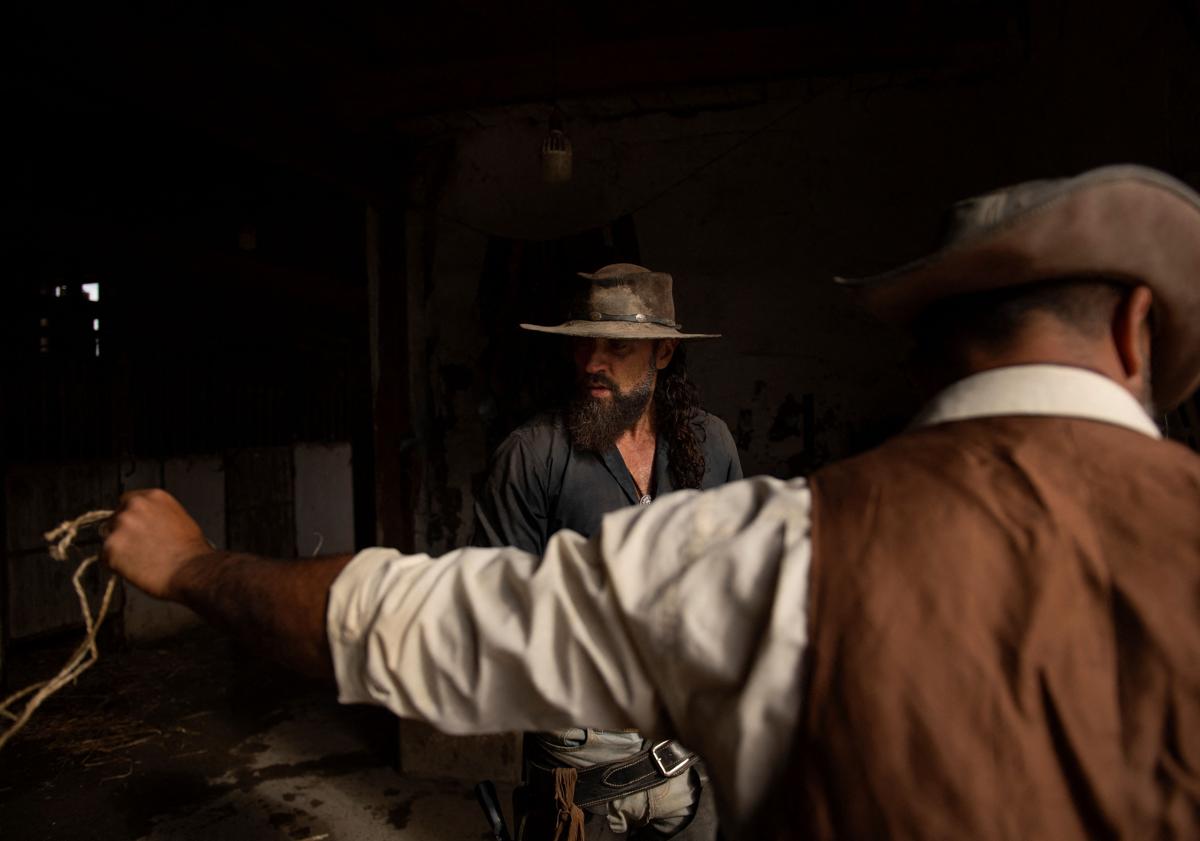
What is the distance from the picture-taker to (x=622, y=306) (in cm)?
283

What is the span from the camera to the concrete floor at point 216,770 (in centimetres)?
381

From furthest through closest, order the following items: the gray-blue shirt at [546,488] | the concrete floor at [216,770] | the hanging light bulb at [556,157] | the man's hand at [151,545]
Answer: the concrete floor at [216,770] → the hanging light bulb at [556,157] → the gray-blue shirt at [546,488] → the man's hand at [151,545]

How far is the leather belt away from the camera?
2.33m

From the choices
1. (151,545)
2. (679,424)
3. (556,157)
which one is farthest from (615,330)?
(151,545)

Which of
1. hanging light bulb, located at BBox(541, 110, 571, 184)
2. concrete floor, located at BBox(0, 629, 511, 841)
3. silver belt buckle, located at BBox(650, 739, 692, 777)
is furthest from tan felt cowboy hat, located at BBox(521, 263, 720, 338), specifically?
concrete floor, located at BBox(0, 629, 511, 841)

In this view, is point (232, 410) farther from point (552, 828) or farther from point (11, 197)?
point (552, 828)

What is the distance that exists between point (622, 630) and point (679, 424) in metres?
1.96

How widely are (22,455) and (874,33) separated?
7.66 metres

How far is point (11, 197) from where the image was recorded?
5.16 m

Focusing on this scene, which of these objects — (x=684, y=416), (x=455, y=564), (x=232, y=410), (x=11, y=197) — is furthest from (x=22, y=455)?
(x=455, y=564)

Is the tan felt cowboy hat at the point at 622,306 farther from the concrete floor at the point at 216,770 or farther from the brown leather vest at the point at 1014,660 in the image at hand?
the concrete floor at the point at 216,770

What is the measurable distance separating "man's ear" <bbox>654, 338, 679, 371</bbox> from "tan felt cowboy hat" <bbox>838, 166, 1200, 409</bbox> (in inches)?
77.8

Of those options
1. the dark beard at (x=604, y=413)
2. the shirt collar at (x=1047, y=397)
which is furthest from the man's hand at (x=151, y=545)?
the dark beard at (x=604, y=413)

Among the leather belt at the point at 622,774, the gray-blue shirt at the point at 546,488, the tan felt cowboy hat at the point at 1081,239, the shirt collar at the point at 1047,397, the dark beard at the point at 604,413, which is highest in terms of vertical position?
the tan felt cowboy hat at the point at 1081,239
